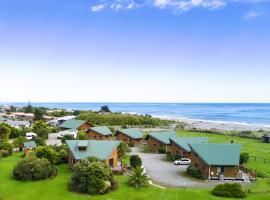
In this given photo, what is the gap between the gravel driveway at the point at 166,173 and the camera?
45034 millimetres

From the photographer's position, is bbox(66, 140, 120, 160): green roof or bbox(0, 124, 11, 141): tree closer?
bbox(66, 140, 120, 160): green roof

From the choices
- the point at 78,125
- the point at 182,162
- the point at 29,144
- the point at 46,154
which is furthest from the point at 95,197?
the point at 78,125

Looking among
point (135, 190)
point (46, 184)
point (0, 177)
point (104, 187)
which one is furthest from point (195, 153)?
point (0, 177)

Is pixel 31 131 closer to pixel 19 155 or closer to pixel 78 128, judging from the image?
pixel 78 128

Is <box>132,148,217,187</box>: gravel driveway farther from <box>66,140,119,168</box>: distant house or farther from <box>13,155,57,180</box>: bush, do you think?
<box>13,155,57,180</box>: bush

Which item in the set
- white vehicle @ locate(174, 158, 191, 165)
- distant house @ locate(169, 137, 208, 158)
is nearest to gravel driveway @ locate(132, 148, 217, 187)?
white vehicle @ locate(174, 158, 191, 165)

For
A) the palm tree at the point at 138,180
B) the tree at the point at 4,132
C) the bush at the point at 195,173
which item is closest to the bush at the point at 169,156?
the bush at the point at 195,173

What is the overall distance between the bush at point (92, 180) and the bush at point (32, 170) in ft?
16.8

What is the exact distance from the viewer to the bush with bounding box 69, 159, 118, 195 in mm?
40312

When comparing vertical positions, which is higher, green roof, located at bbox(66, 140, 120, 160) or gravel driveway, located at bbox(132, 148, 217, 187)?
green roof, located at bbox(66, 140, 120, 160)

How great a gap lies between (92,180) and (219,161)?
19.1 metres

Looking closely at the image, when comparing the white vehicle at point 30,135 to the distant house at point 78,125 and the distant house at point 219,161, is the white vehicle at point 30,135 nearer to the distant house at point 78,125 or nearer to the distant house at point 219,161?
the distant house at point 78,125

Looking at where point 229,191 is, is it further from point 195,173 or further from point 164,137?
point 164,137

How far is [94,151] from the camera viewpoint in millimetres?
50938
